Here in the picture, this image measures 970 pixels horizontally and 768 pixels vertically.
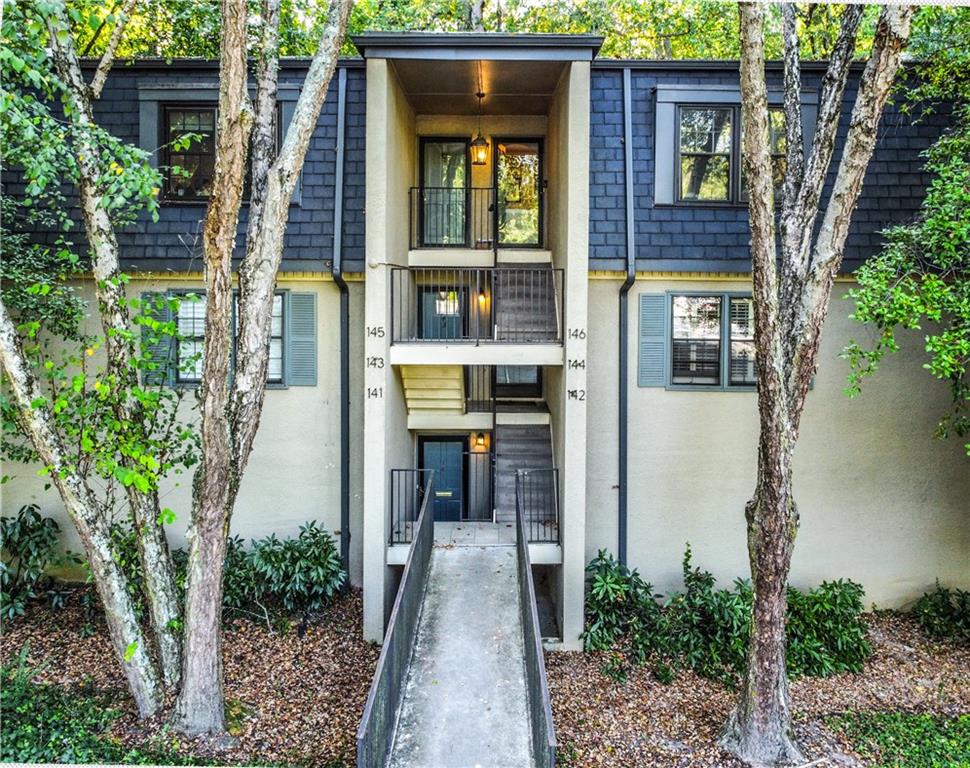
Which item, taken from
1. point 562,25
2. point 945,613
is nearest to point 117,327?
point 945,613

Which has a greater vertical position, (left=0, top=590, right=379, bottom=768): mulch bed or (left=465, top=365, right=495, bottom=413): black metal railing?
(left=465, top=365, right=495, bottom=413): black metal railing

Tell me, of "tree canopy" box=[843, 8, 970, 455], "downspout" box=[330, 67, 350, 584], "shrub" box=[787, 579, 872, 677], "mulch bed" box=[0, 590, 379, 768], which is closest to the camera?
"mulch bed" box=[0, 590, 379, 768]

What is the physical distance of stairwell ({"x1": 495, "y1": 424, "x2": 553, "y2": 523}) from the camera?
360 inches

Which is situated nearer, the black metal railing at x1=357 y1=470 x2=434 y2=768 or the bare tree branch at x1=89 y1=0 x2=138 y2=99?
the black metal railing at x1=357 y1=470 x2=434 y2=768

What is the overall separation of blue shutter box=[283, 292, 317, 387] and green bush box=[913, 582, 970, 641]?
353 inches

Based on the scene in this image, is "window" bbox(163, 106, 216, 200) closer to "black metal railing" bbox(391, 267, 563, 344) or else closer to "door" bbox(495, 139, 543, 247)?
"black metal railing" bbox(391, 267, 563, 344)

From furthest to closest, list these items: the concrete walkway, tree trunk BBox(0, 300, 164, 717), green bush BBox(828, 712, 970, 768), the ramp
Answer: green bush BBox(828, 712, 970, 768)
tree trunk BBox(0, 300, 164, 717)
the concrete walkway
the ramp

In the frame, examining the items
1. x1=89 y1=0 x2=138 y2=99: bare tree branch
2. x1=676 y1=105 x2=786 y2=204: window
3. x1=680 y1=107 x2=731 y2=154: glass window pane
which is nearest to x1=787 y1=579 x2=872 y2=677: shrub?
x1=676 y1=105 x2=786 y2=204: window

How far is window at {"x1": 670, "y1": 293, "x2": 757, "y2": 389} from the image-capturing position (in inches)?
334

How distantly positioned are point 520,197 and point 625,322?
9.93 feet

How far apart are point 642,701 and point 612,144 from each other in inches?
276

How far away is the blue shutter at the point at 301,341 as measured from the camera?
8555 mm

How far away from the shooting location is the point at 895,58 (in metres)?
5.44

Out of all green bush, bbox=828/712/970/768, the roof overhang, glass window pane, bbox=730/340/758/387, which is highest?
the roof overhang
